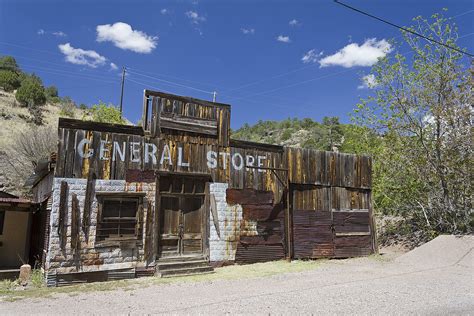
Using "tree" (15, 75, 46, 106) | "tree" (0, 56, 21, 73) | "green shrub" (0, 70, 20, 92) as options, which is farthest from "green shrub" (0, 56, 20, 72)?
"tree" (15, 75, 46, 106)

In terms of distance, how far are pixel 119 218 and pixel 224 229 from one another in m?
3.45

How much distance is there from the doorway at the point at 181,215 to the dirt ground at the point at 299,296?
1.90 metres

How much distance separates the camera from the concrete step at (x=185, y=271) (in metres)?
10.7

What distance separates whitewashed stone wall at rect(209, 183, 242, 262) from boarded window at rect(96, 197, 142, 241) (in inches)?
98.0

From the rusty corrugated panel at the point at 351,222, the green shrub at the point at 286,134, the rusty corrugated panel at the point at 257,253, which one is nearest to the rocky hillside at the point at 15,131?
the rusty corrugated panel at the point at 257,253

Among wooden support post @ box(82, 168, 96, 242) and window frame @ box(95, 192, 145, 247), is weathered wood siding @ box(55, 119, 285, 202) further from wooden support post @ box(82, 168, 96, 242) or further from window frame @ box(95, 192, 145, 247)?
window frame @ box(95, 192, 145, 247)

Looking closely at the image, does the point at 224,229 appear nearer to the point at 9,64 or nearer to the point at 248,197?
the point at 248,197

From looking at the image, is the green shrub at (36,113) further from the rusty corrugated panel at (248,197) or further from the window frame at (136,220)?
the rusty corrugated panel at (248,197)

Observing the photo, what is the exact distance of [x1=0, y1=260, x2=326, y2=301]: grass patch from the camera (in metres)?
8.78

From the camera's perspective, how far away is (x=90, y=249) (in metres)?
10.1

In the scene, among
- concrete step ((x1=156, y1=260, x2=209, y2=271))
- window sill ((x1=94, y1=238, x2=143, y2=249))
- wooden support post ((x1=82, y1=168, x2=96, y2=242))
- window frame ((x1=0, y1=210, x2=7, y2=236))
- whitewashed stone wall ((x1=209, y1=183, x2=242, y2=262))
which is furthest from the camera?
window frame ((x1=0, y1=210, x2=7, y2=236))

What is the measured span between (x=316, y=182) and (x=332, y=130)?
43030mm

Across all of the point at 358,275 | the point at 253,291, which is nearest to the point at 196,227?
the point at 253,291

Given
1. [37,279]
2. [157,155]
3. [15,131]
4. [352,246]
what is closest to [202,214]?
[157,155]
